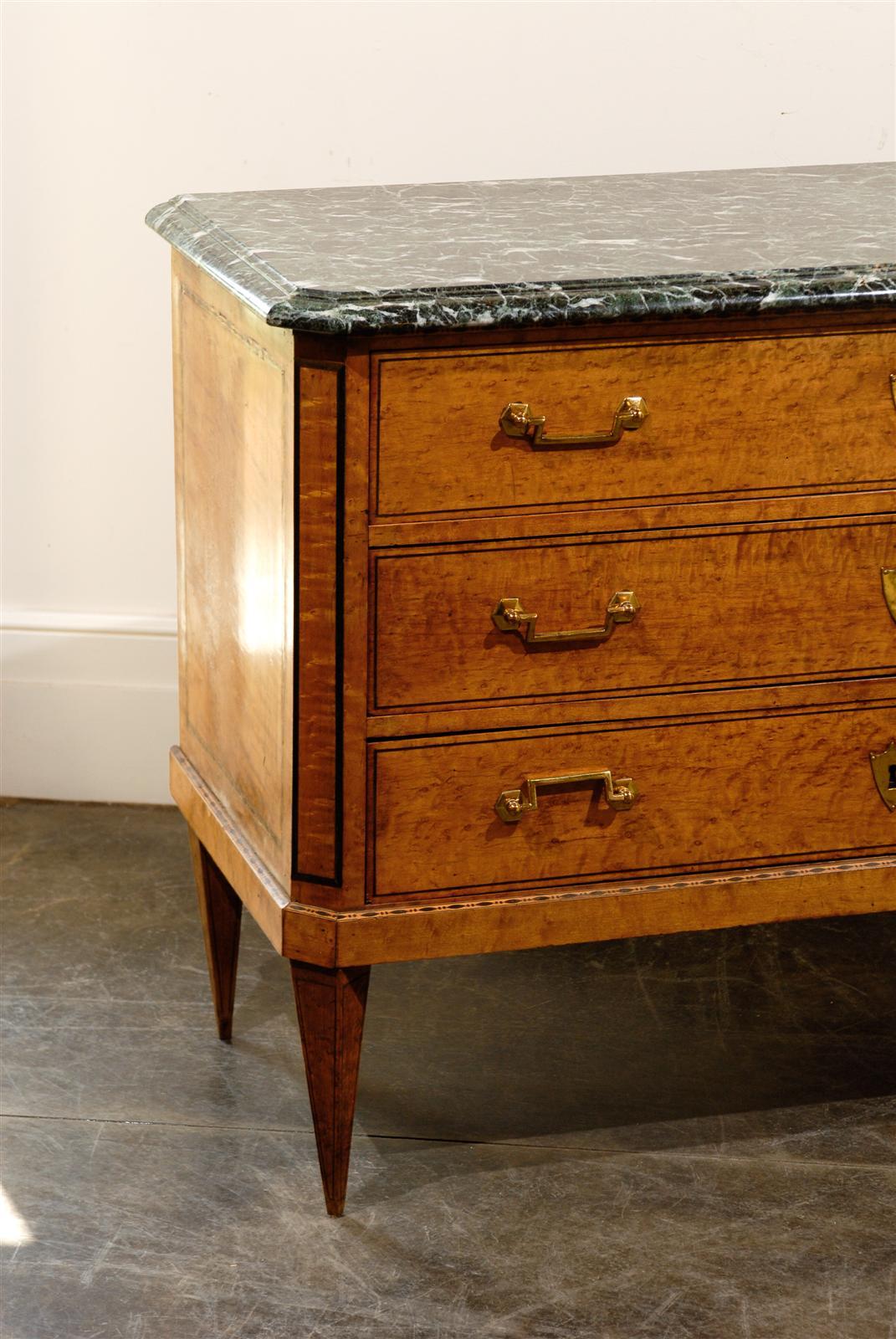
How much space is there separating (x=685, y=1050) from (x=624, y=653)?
28.8 inches

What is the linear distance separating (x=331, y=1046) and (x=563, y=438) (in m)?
0.70

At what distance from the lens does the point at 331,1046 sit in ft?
6.74

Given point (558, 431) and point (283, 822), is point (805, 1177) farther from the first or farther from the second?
point (558, 431)

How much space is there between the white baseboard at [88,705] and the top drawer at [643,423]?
4.68 ft

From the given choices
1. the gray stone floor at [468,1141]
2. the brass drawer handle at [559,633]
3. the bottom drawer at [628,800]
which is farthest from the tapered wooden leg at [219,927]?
the brass drawer handle at [559,633]

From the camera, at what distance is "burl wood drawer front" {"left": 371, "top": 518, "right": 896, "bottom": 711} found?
75.5 inches

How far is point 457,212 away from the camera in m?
2.26

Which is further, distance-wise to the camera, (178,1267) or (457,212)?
(457,212)

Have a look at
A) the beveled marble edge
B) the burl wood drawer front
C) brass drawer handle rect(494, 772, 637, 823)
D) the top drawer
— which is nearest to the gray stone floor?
brass drawer handle rect(494, 772, 637, 823)

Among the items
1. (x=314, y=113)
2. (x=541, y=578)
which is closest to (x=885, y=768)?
(x=541, y=578)

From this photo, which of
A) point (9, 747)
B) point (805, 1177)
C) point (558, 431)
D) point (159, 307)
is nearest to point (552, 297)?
point (558, 431)

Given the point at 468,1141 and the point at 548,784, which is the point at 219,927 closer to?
the point at 468,1141

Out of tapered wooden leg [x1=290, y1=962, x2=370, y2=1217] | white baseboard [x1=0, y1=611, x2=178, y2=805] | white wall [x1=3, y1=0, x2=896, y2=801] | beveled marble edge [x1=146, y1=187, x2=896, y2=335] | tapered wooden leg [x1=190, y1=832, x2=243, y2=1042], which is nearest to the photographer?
beveled marble edge [x1=146, y1=187, x2=896, y2=335]

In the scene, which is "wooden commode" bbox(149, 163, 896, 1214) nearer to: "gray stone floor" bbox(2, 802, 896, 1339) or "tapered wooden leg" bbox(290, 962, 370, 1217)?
"tapered wooden leg" bbox(290, 962, 370, 1217)
